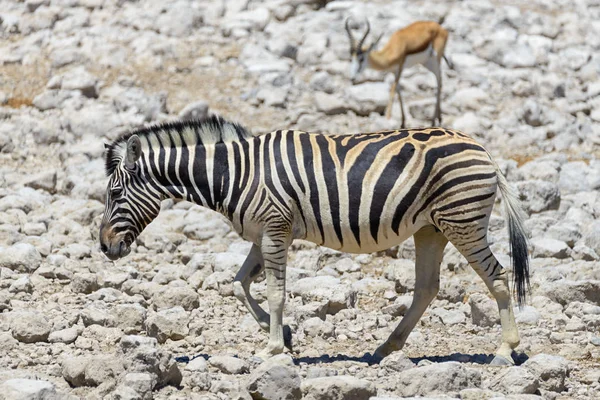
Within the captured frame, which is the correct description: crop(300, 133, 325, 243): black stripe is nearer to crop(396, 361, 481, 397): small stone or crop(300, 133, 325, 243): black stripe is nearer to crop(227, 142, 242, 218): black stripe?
crop(227, 142, 242, 218): black stripe

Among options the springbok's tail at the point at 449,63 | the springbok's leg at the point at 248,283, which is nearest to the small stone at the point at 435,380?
the springbok's leg at the point at 248,283

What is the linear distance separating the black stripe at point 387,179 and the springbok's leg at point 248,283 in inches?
41.2

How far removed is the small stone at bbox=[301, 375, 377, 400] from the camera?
6.13 meters

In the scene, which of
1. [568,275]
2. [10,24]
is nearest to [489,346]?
[568,275]

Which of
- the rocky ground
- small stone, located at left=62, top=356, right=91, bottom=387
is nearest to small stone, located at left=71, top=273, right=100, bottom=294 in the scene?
the rocky ground

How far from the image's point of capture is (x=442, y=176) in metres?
7.63

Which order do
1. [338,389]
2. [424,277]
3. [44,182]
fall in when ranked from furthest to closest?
[44,182] < [424,277] < [338,389]

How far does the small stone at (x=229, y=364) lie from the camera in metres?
7.12

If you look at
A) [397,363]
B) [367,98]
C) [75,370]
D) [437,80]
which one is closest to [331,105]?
[367,98]

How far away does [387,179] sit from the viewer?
→ 774cm

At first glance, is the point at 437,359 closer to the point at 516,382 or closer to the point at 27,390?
the point at 516,382

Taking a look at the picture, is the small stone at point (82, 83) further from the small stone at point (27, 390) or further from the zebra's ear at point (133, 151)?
the small stone at point (27, 390)

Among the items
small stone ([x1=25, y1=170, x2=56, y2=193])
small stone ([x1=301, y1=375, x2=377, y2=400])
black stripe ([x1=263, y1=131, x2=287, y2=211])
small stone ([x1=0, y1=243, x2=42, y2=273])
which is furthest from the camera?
small stone ([x1=25, y1=170, x2=56, y2=193])

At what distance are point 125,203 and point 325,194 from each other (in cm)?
161
